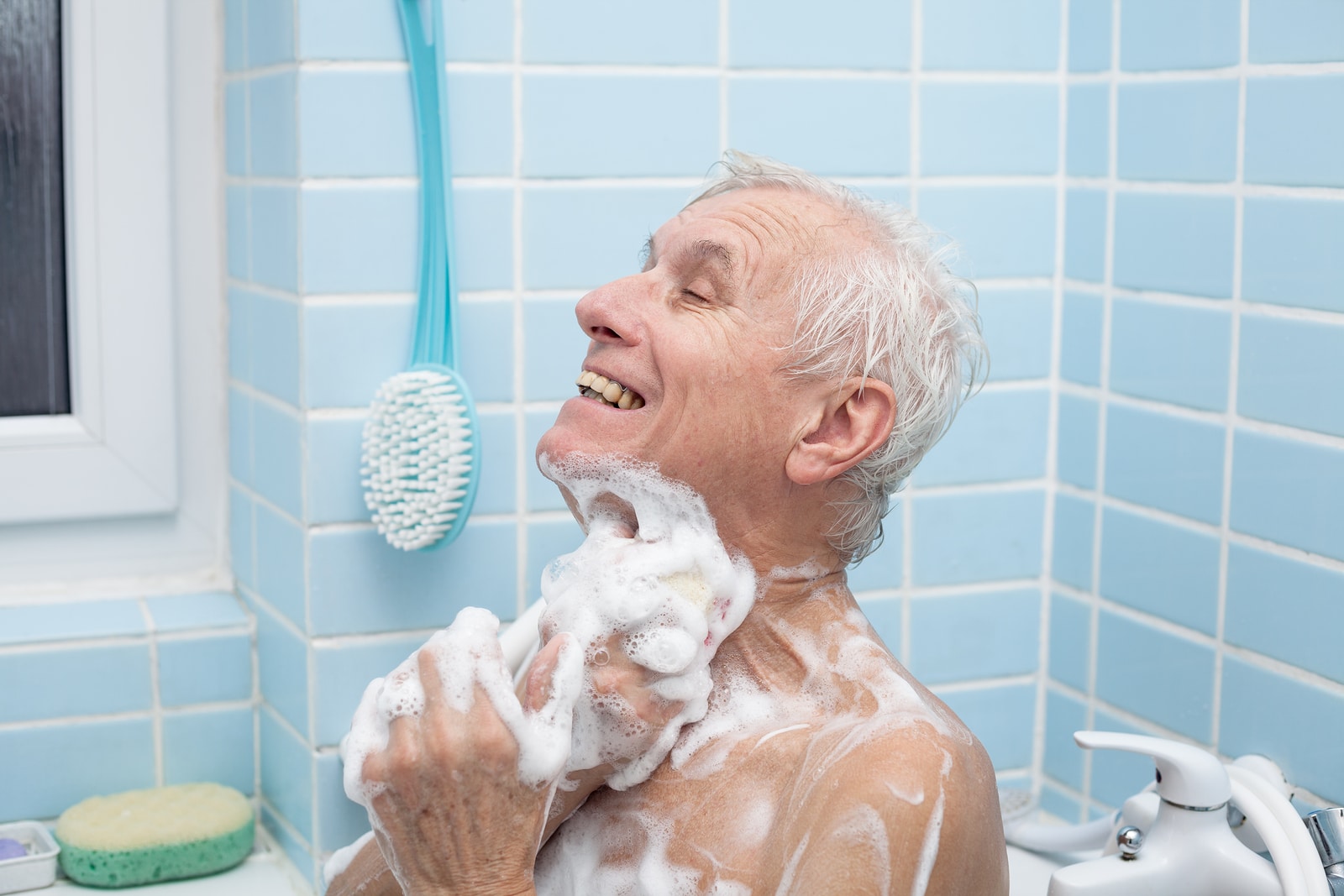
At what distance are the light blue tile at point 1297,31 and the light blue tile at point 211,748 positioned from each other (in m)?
1.32

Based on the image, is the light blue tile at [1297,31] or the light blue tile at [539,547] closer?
the light blue tile at [1297,31]

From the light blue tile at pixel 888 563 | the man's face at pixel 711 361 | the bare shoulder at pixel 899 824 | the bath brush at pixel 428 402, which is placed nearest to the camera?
the bare shoulder at pixel 899 824

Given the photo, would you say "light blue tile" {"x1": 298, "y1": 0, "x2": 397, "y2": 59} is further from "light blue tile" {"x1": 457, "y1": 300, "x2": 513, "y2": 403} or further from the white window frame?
the white window frame

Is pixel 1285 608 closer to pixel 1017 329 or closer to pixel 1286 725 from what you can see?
pixel 1286 725

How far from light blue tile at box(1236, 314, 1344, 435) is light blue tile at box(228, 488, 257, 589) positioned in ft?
3.60

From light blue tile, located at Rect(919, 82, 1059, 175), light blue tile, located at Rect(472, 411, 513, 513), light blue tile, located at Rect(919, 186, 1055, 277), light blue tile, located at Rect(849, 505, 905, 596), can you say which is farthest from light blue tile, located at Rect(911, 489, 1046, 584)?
light blue tile, located at Rect(472, 411, 513, 513)

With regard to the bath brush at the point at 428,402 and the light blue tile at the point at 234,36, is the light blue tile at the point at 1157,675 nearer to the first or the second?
the bath brush at the point at 428,402

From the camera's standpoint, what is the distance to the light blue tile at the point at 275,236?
1425 millimetres

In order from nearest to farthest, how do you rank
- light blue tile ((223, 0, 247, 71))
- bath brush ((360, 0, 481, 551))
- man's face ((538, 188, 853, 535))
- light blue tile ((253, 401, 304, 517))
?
man's face ((538, 188, 853, 535)) < bath brush ((360, 0, 481, 551)) < light blue tile ((253, 401, 304, 517)) < light blue tile ((223, 0, 247, 71))

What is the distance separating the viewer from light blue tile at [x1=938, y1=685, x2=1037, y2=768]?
175cm

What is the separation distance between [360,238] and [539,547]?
1.22ft

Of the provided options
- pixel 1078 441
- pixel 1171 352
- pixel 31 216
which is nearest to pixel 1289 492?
pixel 1171 352

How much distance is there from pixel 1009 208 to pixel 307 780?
102 centimetres

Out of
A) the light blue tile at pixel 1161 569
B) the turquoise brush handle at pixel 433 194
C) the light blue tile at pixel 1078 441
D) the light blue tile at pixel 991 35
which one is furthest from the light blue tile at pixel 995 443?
the turquoise brush handle at pixel 433 194
